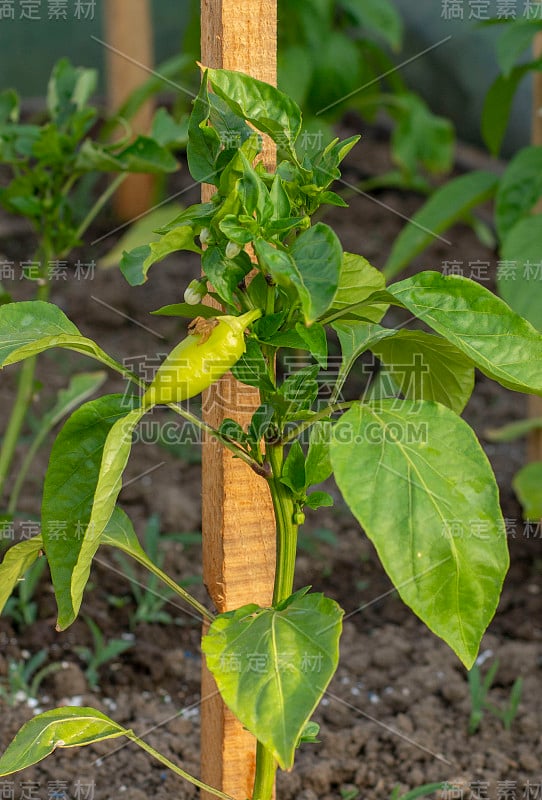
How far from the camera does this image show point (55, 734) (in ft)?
3.02

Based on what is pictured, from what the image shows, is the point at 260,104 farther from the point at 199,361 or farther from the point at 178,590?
the point at 178,590

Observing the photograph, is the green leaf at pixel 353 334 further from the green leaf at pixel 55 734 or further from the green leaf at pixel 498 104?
the green leaf at pixel 498 104

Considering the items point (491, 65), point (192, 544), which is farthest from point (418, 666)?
point (491, 65)

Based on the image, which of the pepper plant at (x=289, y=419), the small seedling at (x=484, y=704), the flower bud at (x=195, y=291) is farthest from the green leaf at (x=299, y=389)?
the small seedling at (x=484, y=704)

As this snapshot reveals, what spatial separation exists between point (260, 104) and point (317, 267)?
187mm

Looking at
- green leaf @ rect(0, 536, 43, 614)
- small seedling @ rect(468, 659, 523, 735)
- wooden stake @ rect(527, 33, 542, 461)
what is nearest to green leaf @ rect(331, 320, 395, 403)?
green leaf @ rect(0, 536, 43, 614)

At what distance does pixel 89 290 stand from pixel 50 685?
152 centimetres

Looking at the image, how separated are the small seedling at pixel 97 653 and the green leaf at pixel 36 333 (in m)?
0.76

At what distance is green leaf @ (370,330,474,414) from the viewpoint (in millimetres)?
949

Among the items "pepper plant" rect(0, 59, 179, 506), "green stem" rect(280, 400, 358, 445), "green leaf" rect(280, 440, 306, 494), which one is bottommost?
"green leaf" rect(280, 440, 306, 494)

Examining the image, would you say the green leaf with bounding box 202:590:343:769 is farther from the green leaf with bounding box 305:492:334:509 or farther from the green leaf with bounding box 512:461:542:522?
the green leaf with bounding box 512:461:542:522

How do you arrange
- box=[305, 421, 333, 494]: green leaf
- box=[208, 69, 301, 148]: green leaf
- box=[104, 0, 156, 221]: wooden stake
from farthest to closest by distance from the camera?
box=[104, 0, 156, 221]: wooden stake → box=[305, 421, 333, 494]: green leaf → box=[208, 69, 301, 148]: green leaf

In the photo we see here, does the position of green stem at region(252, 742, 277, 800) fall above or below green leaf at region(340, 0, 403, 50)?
below

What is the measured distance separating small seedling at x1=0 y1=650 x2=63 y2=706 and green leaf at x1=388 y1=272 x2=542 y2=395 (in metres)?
0.95
